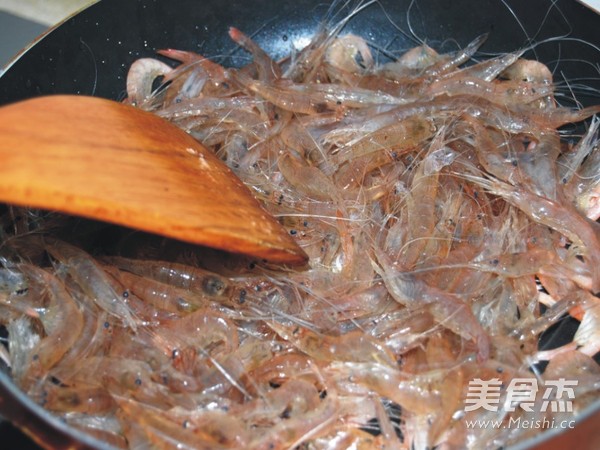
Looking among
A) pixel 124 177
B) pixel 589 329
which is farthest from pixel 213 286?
pixel 589 329

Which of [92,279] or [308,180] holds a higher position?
[308,180]

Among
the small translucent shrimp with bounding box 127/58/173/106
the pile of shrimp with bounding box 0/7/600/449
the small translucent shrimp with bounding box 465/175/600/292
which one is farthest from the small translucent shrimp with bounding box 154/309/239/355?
the small translucent shrimp with bounding box 127/58/173/106

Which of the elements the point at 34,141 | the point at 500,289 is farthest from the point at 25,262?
the point at 500,289

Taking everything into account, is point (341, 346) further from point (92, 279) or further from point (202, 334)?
point (92, 279)

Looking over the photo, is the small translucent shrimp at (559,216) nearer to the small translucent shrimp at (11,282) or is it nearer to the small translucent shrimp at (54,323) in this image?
the small translucent shrimp at (54,323)

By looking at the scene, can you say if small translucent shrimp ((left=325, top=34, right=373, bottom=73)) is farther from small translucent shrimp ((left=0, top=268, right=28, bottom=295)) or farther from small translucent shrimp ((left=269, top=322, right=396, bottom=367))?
small translucent shrimp ((left=0, top=268, right=28, bottom=295))

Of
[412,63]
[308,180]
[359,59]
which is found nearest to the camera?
[308,180]
